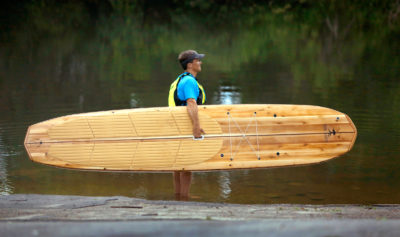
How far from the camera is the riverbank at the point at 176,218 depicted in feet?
16.4

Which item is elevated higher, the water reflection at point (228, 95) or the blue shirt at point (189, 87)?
the water reflection at point (228, 95)

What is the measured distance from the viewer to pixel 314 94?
1650 centimetres

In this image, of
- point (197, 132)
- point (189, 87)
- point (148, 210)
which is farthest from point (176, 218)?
point (197, 132)

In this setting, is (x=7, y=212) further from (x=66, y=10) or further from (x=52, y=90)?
(x=66, y=10)

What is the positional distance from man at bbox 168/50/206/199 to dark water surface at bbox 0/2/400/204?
32cm

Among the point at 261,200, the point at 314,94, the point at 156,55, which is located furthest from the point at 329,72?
the point at 261,200

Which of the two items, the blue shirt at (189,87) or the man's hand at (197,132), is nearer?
the blue shirt at (189,87)

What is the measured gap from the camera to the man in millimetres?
7559

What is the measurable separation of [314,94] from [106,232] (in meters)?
12.1

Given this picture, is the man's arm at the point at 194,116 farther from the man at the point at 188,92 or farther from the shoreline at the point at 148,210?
the shoreline at the point at 148,210

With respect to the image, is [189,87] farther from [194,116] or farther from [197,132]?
[197,132]

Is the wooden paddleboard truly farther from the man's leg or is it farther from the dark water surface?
the dark water surface

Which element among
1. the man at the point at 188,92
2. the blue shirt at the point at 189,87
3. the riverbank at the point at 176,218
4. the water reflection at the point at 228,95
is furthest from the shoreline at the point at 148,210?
the water reflection at the point at 228,95

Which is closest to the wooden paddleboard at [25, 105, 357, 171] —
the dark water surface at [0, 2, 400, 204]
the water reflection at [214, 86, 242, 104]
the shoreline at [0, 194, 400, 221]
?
the dark water surface at [0, 2, 400, 204]
